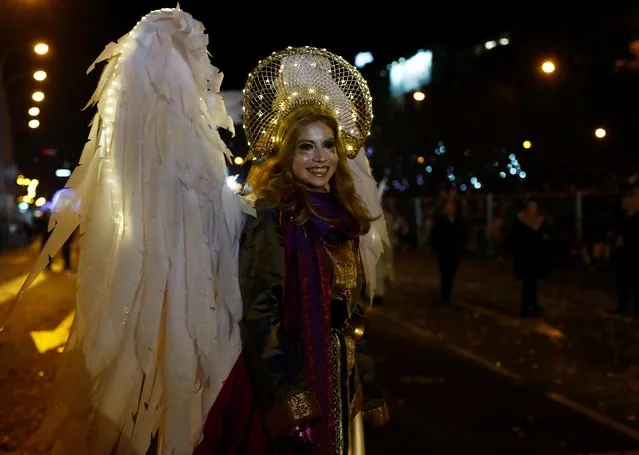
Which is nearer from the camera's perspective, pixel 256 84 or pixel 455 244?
pixel 256 84

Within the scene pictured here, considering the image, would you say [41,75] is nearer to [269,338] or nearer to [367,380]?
[367,380]

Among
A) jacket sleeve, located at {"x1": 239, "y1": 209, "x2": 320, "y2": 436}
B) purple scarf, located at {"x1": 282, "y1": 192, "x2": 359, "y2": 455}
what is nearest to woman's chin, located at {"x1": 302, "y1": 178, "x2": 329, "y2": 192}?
purple scarf, located at {"x1": 282, "y1": 192, "x2": 359, "y2": 455}

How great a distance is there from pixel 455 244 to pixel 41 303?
735cm

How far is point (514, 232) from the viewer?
13.8 m

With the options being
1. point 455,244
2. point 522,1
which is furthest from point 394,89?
point 455,244

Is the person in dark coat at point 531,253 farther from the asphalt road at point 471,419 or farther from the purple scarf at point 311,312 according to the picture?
the purple scarf at point 311,312

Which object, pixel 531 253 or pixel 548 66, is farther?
pixel 548 66

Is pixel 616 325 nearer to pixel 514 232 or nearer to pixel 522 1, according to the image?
pixel 514 232

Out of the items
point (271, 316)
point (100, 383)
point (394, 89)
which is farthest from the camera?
point (394, 89)

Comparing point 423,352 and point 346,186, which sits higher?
point 346,186

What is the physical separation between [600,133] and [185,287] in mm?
24247

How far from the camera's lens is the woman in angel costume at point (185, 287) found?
9.55 feet

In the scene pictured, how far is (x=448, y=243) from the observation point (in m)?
15.7

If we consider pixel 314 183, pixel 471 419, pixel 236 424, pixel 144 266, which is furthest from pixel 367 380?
pixel 471 419
